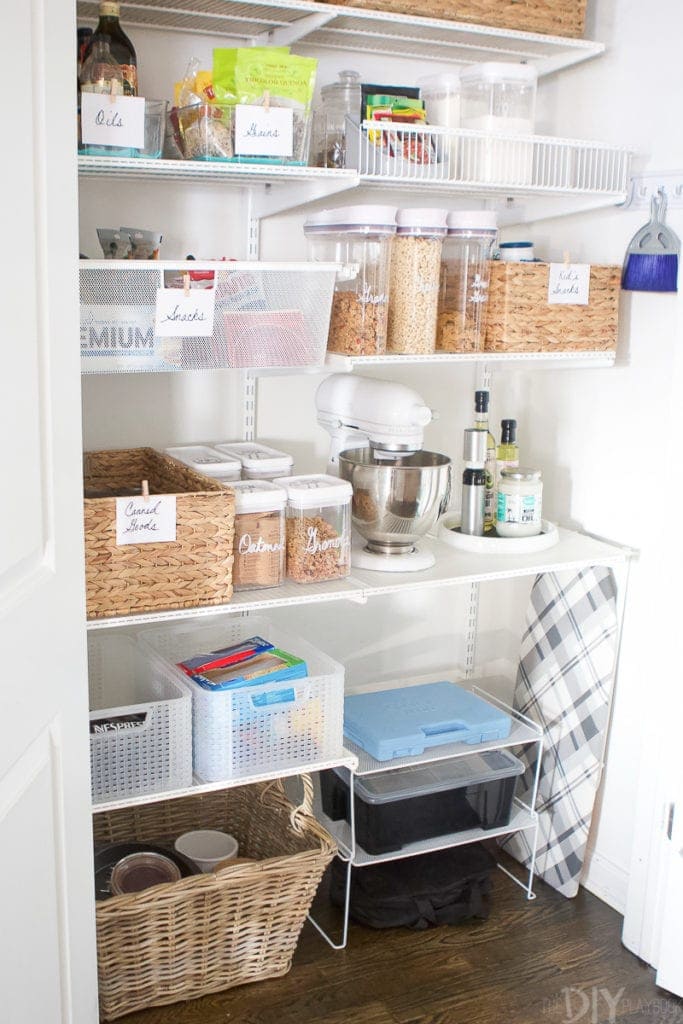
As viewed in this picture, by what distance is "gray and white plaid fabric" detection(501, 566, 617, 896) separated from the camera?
8.50 feet

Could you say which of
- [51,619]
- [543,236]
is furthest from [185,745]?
[543,236]

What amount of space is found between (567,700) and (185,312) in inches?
51.3

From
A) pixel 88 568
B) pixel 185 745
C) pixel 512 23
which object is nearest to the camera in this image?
pixel 88 568

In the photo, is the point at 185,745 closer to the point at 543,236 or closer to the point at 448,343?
the point at 448,343

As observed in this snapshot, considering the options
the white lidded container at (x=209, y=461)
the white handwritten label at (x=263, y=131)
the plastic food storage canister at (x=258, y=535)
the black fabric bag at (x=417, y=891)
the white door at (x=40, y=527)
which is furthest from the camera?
the black fabric bag at (x=417, y=891)

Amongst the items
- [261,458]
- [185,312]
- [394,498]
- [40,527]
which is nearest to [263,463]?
[261,458]

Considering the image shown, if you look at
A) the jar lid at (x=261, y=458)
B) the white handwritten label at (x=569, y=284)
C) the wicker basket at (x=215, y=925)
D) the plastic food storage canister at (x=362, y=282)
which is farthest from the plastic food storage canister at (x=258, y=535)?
the white handwritten label at (x=569, y=284)

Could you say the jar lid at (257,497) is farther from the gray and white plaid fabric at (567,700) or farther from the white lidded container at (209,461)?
the gray and white plaid fabric at (567,700)

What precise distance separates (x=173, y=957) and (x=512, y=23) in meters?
2.00

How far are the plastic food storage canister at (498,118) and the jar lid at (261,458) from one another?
0.69 meters

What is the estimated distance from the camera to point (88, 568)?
2.00 metres

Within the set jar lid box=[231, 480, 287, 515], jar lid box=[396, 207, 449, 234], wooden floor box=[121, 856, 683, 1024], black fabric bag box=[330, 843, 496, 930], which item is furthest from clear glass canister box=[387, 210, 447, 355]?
wooden floor box=[121, 856, 683, 1024]

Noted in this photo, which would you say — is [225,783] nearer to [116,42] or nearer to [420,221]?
[420,221]

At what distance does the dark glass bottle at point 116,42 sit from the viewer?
1.99 meters
